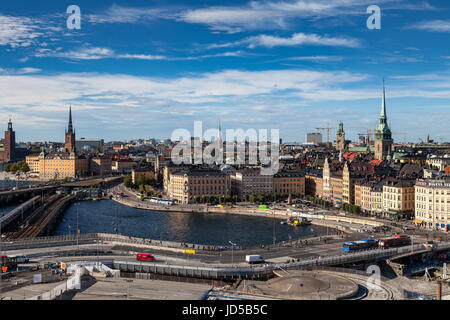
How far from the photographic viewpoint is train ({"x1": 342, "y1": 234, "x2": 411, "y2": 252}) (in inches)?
1129

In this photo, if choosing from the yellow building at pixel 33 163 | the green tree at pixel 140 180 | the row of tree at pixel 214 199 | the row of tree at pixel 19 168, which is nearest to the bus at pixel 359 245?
the row of tree at pixel 214 199

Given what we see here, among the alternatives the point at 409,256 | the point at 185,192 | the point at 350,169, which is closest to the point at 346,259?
the point at 409,256

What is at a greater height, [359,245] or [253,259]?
[253,259]

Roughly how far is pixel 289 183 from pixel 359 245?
103 feet

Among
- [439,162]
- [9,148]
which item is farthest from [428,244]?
[9,148]

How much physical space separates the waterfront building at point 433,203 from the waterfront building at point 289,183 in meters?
21.3

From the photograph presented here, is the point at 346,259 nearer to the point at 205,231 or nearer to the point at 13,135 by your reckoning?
the point at 205,231

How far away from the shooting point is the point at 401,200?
42.2m

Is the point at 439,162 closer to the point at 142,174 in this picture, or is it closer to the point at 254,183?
the point at 254,183

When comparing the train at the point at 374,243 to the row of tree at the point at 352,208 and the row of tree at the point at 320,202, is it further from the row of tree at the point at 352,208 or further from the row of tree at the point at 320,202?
the row of tree at the point at 320,202

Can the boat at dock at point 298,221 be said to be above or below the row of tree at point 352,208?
below

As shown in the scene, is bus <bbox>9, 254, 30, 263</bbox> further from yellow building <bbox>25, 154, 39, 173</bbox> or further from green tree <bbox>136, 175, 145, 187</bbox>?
yellow building <bbox>25, 154, 39, 173</bbox>

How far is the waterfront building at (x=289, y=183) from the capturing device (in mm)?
60156

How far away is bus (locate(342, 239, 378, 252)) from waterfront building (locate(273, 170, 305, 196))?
29376 mm
